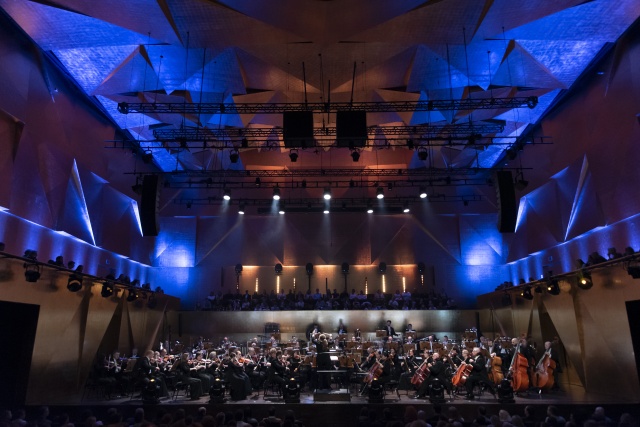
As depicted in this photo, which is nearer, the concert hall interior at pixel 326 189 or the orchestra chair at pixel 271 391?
the concert hall interior at pixel 326 189

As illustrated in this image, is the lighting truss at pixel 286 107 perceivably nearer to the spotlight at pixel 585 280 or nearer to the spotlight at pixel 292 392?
the spotlight at pixel 585 280

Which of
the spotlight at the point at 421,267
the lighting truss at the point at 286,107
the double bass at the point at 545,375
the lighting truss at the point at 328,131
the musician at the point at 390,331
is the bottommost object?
the double bass at the point at 545,375

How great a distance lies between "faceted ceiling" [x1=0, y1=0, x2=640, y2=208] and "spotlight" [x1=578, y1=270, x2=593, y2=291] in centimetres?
559

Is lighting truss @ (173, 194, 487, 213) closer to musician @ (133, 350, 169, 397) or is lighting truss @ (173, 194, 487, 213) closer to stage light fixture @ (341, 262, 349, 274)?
stage light fixture @ (341, 262, 349, 274)

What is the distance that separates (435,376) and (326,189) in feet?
32.1

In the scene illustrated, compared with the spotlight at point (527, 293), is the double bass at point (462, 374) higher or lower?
lower

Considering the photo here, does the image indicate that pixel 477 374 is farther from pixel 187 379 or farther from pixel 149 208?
pixel 149 208

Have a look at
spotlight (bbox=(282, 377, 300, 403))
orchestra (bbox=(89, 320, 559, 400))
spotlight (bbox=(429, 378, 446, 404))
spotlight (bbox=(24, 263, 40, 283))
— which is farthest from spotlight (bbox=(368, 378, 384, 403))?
spotlight (bbox=(24, 263, 40, 283))

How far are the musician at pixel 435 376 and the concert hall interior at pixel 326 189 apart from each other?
54 millimetres

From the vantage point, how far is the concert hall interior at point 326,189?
34.3 feet

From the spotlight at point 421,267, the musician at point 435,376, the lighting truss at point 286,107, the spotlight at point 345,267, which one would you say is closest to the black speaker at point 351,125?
the lighting truss at point 286,107

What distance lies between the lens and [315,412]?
9.82 meters

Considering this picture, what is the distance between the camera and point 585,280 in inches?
469

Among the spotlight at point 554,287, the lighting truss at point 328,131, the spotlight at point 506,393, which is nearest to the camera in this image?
the spotlight at point 506,393
